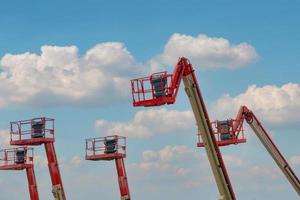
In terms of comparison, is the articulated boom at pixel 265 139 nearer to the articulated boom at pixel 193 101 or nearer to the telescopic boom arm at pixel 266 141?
the telescopic boom arm at pixel 266 141

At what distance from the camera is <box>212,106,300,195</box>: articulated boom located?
40.1 meters

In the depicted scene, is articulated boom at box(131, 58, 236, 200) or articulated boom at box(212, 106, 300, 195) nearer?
articulated boom at box(131, 58, 236, 200)

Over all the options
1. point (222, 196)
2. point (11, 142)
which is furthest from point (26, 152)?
point (222, 196)

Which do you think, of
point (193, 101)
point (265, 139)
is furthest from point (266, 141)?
point (193, 101)

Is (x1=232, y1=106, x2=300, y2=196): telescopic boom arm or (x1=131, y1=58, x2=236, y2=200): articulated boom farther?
(x1=232, y1=106, x2=300, y2=196): telescopic boom arm

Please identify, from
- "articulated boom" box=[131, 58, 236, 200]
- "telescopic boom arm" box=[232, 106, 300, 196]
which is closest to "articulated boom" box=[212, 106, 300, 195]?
"telescopic boom arm" box=[232, 106, 300, 196]

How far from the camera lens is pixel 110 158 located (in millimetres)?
45719

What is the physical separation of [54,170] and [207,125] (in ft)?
52.2

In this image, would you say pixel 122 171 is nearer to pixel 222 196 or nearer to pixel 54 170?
pixel 54 170

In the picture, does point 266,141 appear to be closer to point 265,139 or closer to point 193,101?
point 265,139

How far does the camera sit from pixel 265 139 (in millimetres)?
40344

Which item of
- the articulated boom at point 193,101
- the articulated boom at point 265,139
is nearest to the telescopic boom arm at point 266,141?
the articulated boom at point 265,139

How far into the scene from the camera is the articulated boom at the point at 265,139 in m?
40.1

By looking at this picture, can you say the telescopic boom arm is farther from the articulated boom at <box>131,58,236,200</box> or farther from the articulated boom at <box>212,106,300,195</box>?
the articulated boom at <box>131,58,236,200</box>
